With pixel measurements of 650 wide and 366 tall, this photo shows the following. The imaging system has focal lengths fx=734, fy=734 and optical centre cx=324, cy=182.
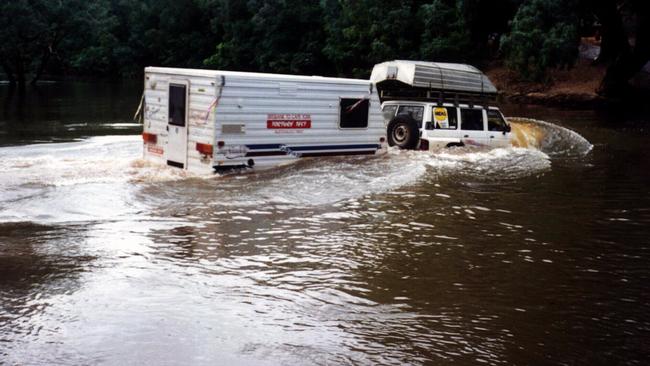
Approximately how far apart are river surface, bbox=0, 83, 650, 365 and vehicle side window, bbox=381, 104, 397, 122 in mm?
1486

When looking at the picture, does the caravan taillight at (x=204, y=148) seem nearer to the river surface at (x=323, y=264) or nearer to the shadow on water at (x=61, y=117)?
the river surface at (x=323, y=264)

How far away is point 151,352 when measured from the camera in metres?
6.20

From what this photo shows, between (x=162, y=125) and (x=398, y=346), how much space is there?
9.14 meters

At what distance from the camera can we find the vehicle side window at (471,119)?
17.6 m

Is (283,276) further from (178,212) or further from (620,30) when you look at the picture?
(620,30)

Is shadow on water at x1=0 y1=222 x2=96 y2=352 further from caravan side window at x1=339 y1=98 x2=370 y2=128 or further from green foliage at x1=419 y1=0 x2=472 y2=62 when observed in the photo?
green foliage at x1=419 y1=0 x2=472 y2=62

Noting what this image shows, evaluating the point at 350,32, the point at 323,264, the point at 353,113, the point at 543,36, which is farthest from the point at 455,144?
the point at 350,32

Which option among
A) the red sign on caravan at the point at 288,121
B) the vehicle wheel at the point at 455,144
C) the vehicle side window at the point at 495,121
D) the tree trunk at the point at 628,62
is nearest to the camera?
the red sign on caravan at the point at 288,121

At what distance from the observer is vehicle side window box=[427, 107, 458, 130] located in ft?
56.0

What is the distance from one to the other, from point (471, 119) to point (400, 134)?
6.48ft

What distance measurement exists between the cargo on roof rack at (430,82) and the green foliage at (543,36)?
17257 mm

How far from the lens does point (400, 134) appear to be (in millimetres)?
17156

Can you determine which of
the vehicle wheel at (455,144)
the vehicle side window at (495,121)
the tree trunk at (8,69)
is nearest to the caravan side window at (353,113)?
the vehicle wheel at (455,144)

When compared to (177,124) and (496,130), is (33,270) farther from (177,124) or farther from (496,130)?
(496,130)
